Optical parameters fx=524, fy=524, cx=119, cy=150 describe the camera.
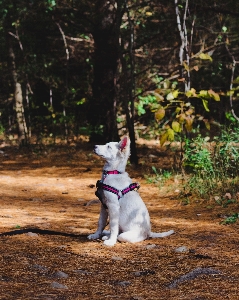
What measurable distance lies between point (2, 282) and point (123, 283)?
2.74 feet

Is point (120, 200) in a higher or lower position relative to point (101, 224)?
higher

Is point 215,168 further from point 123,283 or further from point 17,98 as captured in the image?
point 17,98

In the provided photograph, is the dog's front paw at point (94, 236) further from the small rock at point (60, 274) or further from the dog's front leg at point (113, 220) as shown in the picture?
the small rock at point (60, 274)

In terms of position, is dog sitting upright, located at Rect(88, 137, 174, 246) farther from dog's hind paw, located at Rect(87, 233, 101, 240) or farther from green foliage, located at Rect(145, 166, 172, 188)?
green foliage, located at Rect(145, 166, 172, 188)

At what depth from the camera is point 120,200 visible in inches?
194

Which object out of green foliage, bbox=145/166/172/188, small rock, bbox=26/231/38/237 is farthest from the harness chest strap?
green foliage, bbox=145/166/172/188

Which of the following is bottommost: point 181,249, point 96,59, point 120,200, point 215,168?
point 181,249

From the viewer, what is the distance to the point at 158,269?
4102 millimetres

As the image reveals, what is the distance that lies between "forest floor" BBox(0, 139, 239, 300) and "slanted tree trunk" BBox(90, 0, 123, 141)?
16.3ft

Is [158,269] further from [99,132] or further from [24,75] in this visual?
[24,75]

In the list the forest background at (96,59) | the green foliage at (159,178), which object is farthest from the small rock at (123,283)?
the forest background at (96,59)

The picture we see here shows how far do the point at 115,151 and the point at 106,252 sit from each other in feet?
3.13

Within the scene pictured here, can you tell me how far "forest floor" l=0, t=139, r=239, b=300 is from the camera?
11.6 ft

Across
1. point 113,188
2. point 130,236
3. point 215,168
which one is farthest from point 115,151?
point 215,168
